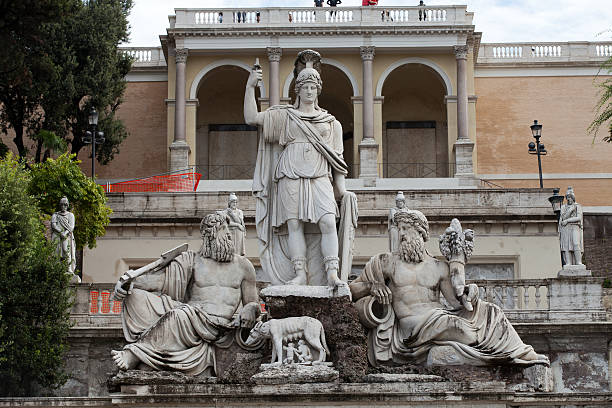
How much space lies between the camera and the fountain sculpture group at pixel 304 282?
10.5 metres

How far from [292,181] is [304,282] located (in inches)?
42.4

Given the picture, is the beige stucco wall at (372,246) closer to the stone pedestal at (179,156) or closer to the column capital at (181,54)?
the stone pedestal at (179,156)

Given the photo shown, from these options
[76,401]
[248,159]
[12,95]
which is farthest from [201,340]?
[248,159]

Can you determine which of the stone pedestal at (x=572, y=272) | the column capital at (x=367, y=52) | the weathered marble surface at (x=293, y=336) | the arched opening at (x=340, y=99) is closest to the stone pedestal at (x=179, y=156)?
the arched opening at (x=340, y=99)

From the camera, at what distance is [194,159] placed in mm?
43656

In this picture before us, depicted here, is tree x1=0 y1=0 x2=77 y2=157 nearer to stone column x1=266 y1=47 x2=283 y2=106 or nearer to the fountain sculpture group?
stone column x1=266 y1=47 x2=283 y2=106

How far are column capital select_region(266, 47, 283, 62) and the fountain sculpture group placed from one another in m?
32.0

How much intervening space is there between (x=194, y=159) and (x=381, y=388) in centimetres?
3431

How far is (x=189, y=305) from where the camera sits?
35.8ft

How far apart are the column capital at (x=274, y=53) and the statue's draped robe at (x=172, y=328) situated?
33211mm

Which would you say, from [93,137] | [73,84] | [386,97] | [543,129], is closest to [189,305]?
[93,137]

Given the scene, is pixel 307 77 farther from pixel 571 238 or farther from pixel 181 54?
pixel 181 54

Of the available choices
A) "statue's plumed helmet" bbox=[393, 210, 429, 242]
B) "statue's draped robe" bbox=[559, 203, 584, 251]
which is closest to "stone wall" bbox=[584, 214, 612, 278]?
"statue's draped robe" bbox=[559, 203, 584, 251]

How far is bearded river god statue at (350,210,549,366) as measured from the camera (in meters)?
10.6
